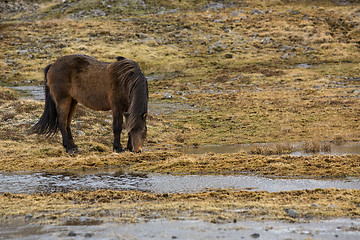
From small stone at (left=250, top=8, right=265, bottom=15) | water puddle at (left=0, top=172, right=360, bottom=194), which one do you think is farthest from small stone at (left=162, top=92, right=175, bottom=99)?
small stone at (left=250, top=8, right=265, bottom=15)

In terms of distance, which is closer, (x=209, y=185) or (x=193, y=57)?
(x=209, y=185)

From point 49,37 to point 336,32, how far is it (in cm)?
2989

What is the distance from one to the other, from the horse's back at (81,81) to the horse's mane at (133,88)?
2.36 feet

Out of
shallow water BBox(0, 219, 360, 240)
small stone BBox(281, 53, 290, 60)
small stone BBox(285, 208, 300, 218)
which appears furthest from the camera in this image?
small stone BBox(281, 53, 290, 60)

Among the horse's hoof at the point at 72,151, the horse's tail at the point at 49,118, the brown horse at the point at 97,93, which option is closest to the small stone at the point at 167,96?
the brown horse at the point at 97,93

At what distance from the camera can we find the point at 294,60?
38156 mm

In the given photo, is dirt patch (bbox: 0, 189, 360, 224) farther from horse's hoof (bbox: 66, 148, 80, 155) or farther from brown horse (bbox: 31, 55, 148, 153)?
horse's hoof (bbox: 66, 148, 80, 155)

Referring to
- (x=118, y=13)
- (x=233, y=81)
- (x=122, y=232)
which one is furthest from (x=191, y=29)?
(x=122, y=232)

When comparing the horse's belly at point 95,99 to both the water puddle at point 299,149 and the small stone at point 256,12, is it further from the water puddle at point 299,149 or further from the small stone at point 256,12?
the small stone at point 256,12

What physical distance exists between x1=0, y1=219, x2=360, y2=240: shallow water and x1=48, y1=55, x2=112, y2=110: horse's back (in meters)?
7.72

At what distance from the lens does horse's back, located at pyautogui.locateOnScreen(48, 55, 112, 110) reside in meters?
13.3

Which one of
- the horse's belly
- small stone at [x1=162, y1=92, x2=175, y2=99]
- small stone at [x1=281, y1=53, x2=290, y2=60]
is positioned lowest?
small stone at [x1=162, y1=92, x2=175, y2=99]

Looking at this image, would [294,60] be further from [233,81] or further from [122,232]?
[122,232]

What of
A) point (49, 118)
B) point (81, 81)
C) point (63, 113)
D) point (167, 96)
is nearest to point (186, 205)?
point (81, 81)
